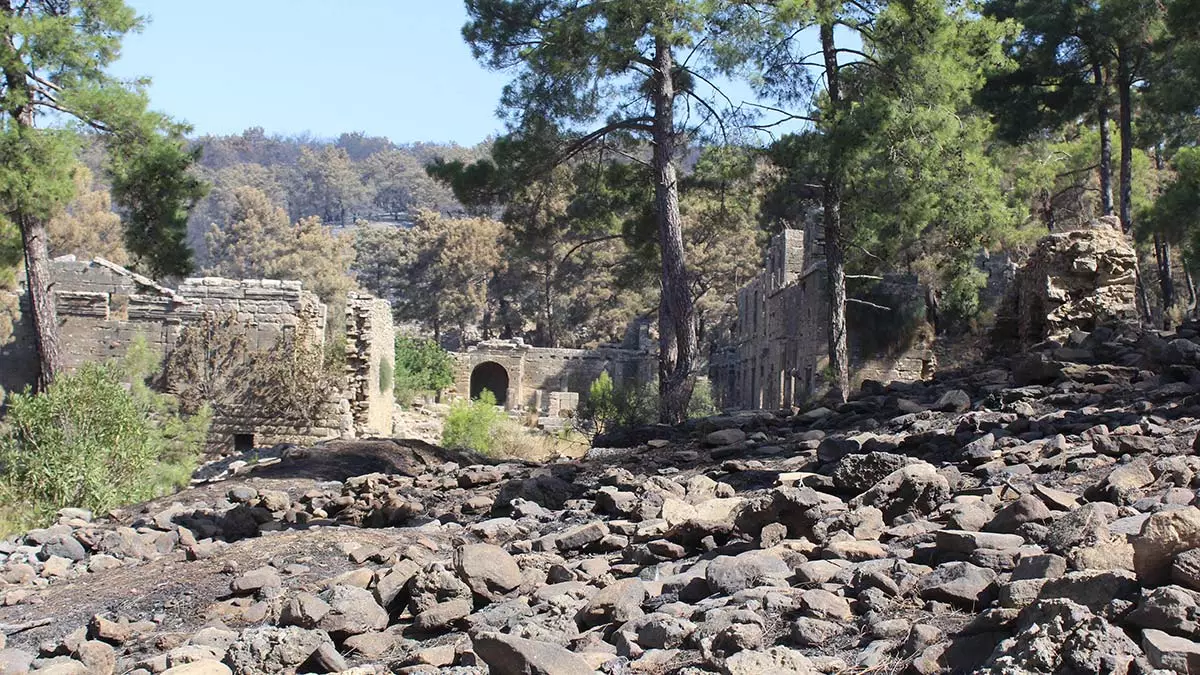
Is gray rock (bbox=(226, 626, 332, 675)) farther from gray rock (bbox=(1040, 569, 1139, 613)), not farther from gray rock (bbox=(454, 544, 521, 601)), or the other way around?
gray rock (bbox=(1040, 569, 1139, 613))

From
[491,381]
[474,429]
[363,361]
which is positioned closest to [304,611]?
[474,429]

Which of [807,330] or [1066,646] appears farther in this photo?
[807,330]

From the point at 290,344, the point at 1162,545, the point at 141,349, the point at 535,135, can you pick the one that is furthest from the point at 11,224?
the point at 1162,545

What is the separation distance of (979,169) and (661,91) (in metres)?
4.66

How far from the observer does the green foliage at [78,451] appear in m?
11.4

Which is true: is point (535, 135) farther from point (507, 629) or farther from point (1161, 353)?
point (507, 629)

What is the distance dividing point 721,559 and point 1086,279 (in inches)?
436

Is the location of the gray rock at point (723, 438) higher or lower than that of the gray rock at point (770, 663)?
higher

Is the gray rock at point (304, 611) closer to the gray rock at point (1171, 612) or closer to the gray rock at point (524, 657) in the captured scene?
the gray rock at point (524, 657)

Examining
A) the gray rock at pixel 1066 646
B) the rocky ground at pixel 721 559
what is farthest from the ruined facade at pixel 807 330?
the gray rock at pixel 1066 646

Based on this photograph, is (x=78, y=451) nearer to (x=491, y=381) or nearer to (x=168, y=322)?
(x=168, y=322)

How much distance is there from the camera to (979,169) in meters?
16.2

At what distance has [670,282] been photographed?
15.8 m

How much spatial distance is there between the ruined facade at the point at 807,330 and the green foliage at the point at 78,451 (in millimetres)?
11246
